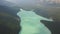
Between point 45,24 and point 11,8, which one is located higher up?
point 11,8

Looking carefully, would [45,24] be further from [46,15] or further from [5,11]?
[5,11]

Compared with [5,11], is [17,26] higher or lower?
lower

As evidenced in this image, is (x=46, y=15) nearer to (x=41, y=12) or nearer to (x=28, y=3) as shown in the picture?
(x=41, y=12)

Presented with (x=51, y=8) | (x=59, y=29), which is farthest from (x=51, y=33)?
(x=51, y=8)

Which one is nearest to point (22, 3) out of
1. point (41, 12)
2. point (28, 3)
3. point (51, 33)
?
point (28, 3)

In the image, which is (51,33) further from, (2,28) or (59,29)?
(2,28)
